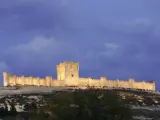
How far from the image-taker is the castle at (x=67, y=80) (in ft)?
338

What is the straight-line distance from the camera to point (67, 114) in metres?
29.1

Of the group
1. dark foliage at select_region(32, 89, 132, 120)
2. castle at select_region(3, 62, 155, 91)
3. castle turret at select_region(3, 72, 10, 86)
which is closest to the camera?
dark foliage at select_region(32, 89, 132, 120)

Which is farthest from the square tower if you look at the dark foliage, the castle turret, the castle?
the dark foliage

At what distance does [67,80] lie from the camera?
106000 millimetres

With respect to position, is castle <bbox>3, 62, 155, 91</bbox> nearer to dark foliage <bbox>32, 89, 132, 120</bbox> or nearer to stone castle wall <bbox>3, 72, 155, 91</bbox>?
stone castle wall <bbox>3, 72, 155, 91</bbox>

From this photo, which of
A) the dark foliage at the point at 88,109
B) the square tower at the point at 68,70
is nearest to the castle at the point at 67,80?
the square tower at the point at 68,70

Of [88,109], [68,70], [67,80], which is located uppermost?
[68,70]

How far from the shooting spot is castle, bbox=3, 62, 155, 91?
10295 cm

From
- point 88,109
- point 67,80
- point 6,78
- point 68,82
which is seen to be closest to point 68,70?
point 67,80

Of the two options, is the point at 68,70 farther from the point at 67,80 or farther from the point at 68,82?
the point at 68,82

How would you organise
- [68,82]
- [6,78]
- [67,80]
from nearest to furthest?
[6,78], [68,82], [67,80]

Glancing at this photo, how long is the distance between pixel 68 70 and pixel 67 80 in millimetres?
2631

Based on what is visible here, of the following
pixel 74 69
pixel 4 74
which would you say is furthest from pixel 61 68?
pixel 4 74

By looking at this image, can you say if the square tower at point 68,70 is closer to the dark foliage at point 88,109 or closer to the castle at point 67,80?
the castle at point 67,80
